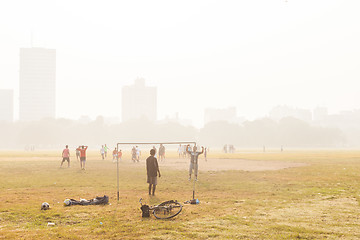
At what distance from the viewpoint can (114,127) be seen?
193125mm

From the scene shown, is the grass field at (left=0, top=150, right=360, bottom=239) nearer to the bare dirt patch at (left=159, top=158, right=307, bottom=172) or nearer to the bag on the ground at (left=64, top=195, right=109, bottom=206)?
the bag on the ground at (left=64, top=195, right=109, bottom=206)

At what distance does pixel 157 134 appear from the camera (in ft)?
609

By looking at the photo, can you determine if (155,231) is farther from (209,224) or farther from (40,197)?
→ (40,197)

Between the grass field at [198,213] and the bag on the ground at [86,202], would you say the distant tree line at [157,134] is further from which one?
the bag on the ground at [86,202]

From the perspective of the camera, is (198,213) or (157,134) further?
(157,134)

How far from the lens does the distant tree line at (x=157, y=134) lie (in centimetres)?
16338

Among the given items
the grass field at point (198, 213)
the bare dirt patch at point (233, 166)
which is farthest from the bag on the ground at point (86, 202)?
the bare dirt patch at point (233, 166)

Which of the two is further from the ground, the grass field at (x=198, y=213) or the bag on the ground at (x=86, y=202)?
the bag on the ground at (x=86, y=202)

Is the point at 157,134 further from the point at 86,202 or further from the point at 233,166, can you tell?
the point at 86,202

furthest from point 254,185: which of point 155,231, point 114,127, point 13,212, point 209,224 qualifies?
point 114,127

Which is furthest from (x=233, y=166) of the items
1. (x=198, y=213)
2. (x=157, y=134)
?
(x=157, y=134)

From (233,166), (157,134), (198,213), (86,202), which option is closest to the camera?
(198,213)

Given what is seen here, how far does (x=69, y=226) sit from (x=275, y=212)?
7.90m

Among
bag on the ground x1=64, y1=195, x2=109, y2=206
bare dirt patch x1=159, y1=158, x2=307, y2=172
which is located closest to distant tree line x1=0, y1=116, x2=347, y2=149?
bare dirt patch x1=159, y1=158, x2=307, y2=172
